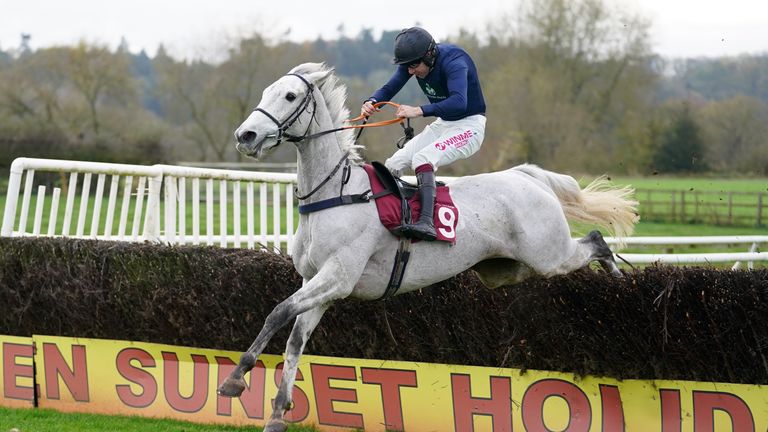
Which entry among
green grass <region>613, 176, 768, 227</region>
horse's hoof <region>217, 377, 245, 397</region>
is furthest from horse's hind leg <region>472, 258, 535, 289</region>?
green grass <region>613, 176, 768, 227</region>

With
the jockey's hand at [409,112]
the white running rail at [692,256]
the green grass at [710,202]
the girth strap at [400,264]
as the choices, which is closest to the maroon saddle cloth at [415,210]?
the girth strap at [400,264]

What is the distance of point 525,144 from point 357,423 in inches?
926

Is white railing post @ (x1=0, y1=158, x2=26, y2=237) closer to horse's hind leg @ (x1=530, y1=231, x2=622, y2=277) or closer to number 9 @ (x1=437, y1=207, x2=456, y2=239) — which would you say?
number 9 @ (x1=437, y1=207, x2=456, y2=239)

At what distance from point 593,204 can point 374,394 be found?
1946mm

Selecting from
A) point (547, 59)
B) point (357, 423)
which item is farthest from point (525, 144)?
point (357, 423)

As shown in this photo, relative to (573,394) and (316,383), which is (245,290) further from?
(573,394)

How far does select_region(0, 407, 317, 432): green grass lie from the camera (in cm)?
577

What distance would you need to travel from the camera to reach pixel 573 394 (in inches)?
210

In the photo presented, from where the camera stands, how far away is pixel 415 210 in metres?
5.16

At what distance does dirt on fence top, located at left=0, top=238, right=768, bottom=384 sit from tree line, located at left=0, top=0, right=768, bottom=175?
16745mm

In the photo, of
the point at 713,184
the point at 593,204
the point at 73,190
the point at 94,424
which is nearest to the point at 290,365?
the point at 94,424

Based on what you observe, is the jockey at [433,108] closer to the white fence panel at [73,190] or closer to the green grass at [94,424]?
the green grass at [94,424]

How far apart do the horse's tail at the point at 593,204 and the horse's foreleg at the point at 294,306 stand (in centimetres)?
178

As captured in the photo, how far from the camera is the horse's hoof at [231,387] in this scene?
4.60 m
